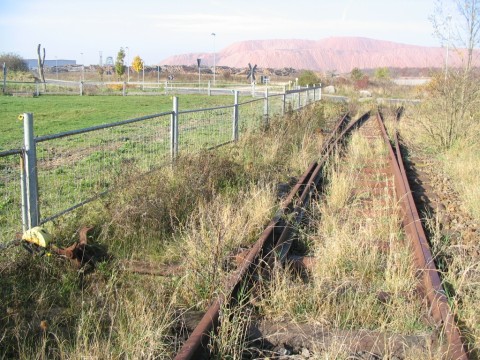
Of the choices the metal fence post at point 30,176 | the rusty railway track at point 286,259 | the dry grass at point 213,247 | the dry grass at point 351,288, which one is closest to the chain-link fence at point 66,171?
the metal fence post at point 30,176

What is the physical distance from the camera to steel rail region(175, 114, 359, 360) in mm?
3715

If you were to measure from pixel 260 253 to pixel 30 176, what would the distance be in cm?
255

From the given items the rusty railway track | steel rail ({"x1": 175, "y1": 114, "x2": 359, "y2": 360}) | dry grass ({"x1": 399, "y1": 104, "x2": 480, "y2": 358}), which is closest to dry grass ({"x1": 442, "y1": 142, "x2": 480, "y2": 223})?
dry grass ({"x1": 399, "y1": 104, "x2": 480, "y2": 358})

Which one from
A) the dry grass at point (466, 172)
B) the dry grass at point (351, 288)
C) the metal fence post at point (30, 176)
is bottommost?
the dry grass at point (351, 288)

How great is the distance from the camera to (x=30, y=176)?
5.92 m

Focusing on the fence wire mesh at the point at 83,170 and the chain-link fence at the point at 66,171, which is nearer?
the chain-link fence at the point at 66,171

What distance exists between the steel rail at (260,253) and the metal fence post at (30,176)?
2.36 m

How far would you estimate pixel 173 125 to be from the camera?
32.0 ft

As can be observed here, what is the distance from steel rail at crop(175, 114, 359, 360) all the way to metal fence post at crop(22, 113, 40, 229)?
7.73ft

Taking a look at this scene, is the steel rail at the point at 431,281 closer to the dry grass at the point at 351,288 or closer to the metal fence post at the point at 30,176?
the dry grass at the point at 351,288

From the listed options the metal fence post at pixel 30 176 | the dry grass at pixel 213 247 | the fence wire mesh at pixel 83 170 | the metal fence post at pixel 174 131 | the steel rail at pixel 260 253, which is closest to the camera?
the steel rail at pixel 260 253

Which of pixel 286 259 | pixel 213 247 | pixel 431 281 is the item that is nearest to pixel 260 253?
pixel 286 259

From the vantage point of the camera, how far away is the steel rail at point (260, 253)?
371cm

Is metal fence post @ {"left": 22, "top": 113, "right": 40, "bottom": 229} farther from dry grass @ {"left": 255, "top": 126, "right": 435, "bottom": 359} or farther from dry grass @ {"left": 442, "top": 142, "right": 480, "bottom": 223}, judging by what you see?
dry grass @ {"left": 442, "top": 142, "right": 480, "bottom": 223}
